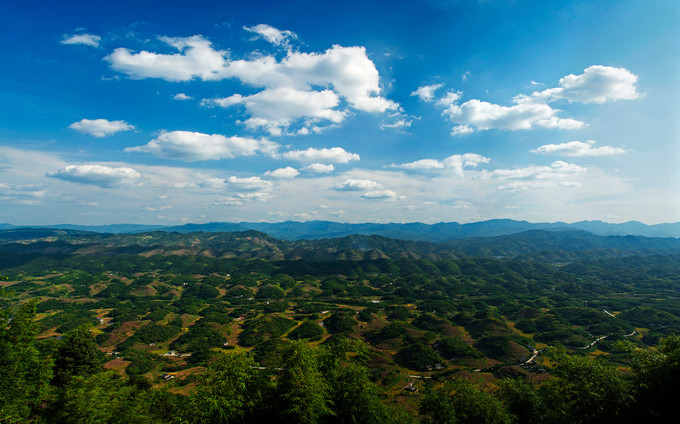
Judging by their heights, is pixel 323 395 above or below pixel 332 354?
below

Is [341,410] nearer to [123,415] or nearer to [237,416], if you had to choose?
[237,416]

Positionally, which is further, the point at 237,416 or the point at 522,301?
the point at 522,301

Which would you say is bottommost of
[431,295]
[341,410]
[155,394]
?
[431,295]

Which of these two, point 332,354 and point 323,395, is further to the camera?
point 332,354

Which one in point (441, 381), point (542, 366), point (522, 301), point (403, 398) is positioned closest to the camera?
point (403, 398)

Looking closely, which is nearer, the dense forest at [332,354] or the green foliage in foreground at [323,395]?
the green foliage in foreground at [323,395]

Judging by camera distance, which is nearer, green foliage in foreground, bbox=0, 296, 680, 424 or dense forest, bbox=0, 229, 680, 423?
green foliage in foreground, bbox=0, 296, 680, 424

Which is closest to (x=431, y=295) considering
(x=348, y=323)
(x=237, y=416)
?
(x=348, y=323)

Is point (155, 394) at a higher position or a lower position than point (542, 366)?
higher
